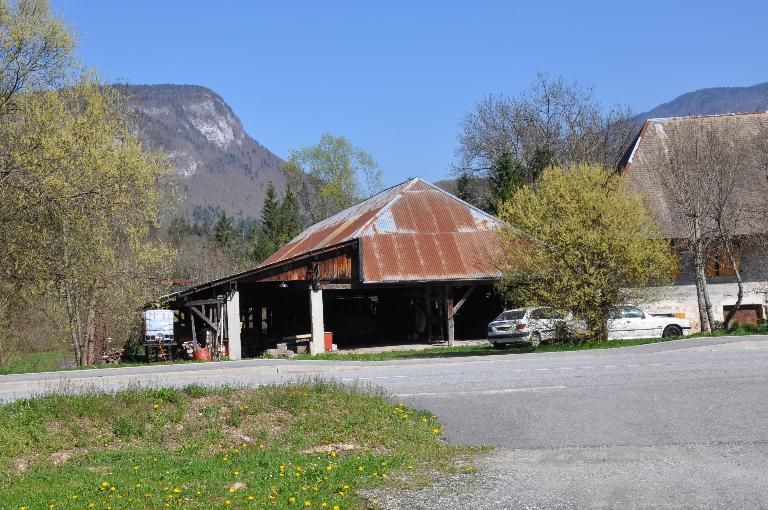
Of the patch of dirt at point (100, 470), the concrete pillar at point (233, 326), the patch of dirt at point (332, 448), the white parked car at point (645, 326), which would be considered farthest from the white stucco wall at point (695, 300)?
the patch of dirt at point (100, 470)

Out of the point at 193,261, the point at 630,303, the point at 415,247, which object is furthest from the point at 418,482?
the point at 193,261

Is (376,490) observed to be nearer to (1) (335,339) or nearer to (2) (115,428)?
(2) (115,428)

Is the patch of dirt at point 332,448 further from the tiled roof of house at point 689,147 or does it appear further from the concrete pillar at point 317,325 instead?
the tiled roof of house at point 689,147

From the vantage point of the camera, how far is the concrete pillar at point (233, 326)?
31.8 m

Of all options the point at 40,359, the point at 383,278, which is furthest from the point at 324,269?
the point at 40,359

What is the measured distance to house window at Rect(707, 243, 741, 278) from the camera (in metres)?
36.8

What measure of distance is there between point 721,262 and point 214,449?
32205 mm

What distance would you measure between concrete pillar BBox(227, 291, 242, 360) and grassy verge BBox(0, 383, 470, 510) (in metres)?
18.2

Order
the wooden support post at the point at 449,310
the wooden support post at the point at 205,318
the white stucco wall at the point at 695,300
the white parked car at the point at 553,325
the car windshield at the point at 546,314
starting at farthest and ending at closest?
1. the white stucco wall at the point at 695,300
2. the wooden support post at the point at 205,318
3. the wooden support post at the point at 449,310
4. the white parked car at the point at 553,325
5. the car windshield at the point at 546,314

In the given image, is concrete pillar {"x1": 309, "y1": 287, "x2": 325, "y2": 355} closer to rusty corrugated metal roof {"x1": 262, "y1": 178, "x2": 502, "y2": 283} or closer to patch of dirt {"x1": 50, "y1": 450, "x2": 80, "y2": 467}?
rusty corrugated metal roof {"x1": 262, "y1": 178, "x2": 502, "y2": 283}

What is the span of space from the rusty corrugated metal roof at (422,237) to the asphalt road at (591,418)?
11.1m

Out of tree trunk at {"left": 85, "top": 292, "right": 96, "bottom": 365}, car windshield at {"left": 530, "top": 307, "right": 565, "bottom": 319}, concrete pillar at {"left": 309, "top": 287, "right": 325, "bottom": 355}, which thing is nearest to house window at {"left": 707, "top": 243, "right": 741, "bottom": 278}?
car windshield at {"left": 530, "top": 307, "right": 565, "bottom": 319}

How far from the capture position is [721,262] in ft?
125

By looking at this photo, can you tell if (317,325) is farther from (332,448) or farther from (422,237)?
(332,448)
